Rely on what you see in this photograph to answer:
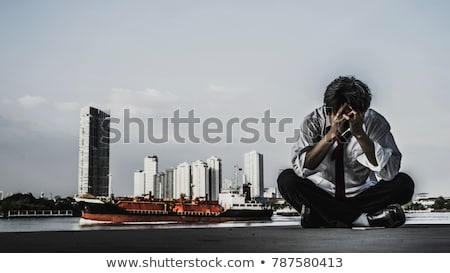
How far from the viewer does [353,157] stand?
17.0ft

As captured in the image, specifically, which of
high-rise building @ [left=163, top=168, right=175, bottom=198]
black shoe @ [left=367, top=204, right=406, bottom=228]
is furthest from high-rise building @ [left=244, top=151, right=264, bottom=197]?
black shoe @ [left=367, top=204, right=406, bottom=228]

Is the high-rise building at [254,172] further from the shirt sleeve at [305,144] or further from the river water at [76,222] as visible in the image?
the shirt sleeve at [305,144]

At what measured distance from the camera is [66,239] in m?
4.45

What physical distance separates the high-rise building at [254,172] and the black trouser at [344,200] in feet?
3.11

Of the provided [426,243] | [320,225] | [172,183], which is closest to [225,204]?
[172,183]

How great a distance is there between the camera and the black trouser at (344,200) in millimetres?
5078

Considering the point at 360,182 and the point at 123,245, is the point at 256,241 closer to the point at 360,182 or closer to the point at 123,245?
the point at 123,245

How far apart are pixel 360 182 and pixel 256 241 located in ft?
4.27

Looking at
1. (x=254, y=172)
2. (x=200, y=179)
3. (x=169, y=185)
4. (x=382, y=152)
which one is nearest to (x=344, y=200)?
(x=382, y=152)

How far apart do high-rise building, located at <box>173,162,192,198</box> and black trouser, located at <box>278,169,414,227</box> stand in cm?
146

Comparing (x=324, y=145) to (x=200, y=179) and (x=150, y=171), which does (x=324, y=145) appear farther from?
(x=150, y=171)

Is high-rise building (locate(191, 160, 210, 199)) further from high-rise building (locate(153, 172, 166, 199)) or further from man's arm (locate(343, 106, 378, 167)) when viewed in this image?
man's arm (locate(343, 106, 378, 167))

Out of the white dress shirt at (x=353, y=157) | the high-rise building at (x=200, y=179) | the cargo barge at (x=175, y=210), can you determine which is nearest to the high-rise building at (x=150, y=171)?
the cargo barge at (x=175, y=210)

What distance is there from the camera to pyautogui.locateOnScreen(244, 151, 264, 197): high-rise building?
611 cm
